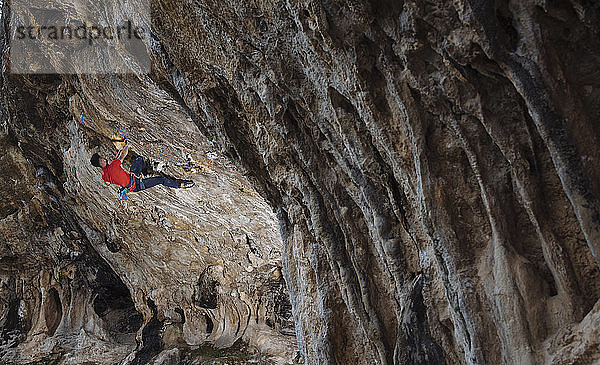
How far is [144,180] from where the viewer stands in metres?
5.74

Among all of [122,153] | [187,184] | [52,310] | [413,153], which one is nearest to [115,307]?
[52,310]

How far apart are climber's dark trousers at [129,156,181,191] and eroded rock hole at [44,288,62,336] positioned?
399 centimetres

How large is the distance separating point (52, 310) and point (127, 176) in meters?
4.05

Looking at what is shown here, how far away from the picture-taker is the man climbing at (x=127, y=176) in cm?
566

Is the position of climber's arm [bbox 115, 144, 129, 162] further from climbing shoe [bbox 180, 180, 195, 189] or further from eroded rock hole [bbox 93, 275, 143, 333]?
eroded rock hole [bbox 93, 275, 143, 333]

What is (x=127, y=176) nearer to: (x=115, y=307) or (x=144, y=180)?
(x=144, y=180)

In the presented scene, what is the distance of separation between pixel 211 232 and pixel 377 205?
150 inches

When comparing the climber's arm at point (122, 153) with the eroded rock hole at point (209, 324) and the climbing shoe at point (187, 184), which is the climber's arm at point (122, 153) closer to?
the climbing shoe at point (187, 184)

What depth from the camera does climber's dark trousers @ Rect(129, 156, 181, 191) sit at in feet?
18.5

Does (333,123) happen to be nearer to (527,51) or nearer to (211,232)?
(527,51)

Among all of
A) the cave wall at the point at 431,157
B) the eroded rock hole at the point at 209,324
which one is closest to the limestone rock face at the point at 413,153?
the cave wall at the point at 431,157

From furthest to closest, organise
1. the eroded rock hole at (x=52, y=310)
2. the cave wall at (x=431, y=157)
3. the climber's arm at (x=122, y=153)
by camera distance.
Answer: the eroded rock hole at (x=52, y=310), the climber's arm at (x=122, y=153), the cave wall at (x=431, y=157)

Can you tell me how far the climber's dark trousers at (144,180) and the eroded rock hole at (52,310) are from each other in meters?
3.99

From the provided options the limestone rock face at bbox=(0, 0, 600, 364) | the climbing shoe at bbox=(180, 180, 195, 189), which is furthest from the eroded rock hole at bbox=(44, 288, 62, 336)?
the limestone rock face at bbox=(0, 0, 600, 364)
